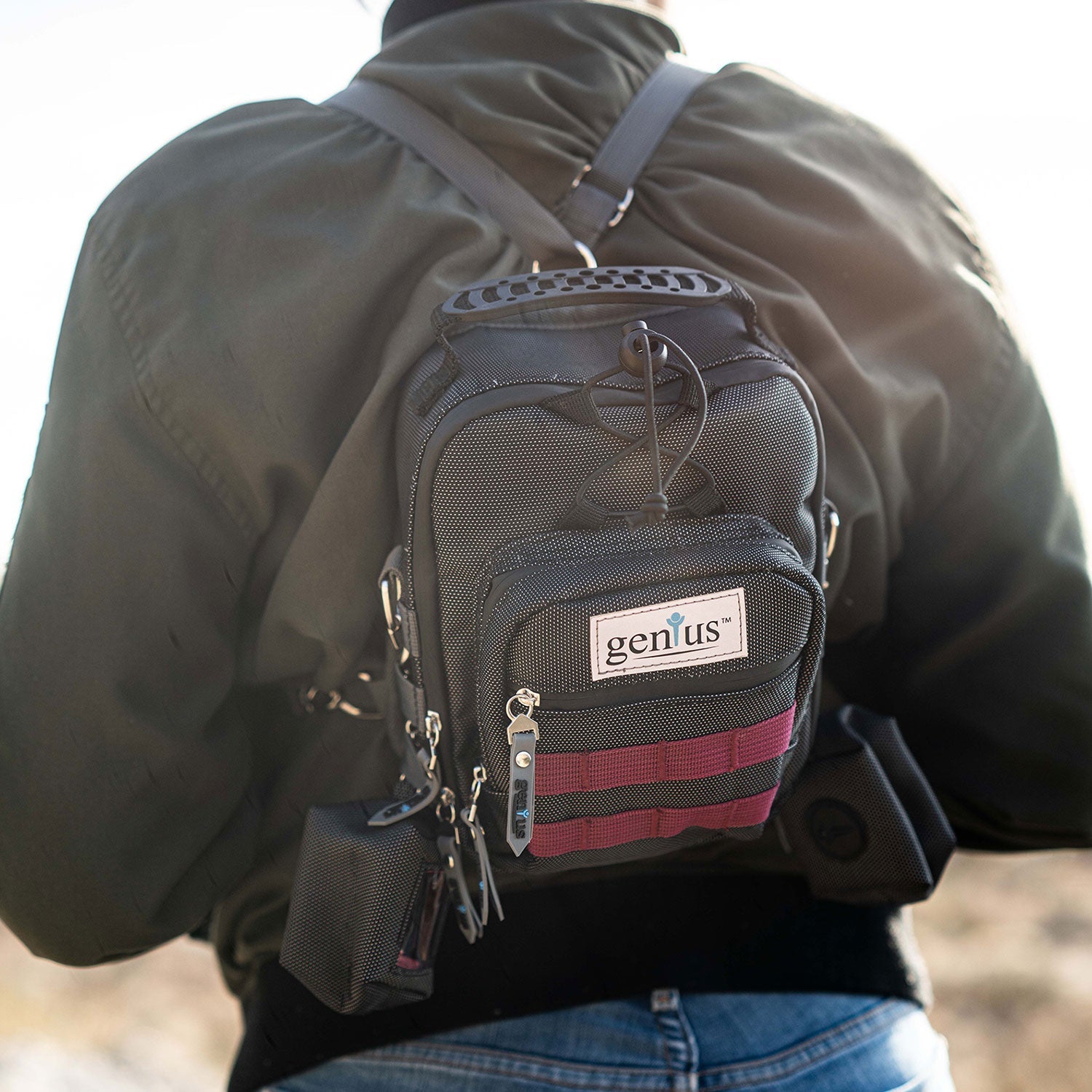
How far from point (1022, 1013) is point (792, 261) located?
2776 millimetres

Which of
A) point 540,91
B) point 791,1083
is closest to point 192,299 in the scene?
point 540,91

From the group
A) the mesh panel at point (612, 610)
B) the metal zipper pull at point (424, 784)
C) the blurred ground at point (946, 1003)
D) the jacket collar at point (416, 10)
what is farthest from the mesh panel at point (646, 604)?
the blurred ground at point (946, 1003)

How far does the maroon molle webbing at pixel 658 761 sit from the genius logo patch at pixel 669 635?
0.31 feet

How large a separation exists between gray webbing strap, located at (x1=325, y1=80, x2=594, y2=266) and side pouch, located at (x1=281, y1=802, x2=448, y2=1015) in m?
0.65

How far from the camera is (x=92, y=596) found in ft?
3.14

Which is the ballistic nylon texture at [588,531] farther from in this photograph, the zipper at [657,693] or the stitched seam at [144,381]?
the stitched seam at [144,381]

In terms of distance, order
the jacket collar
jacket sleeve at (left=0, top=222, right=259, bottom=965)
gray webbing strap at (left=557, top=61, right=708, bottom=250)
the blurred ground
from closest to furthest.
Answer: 1. jacket sleeve at (left=0, top=222, right=259, bottom=965)
2. gray webbing strap at (left=557, top=61, right=708, bottom=250)
3. the jacket collar
4. the blurred ground

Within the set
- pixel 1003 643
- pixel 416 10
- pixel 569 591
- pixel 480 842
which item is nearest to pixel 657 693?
pixel 569 591

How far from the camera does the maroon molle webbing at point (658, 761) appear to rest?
2.96ft

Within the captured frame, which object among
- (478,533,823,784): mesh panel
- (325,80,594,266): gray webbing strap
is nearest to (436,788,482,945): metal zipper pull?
(478,533,823,784): mesh panel

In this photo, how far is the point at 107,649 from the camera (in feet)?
3.16

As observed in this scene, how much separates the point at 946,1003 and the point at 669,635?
110 inches

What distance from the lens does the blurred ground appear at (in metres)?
2.64

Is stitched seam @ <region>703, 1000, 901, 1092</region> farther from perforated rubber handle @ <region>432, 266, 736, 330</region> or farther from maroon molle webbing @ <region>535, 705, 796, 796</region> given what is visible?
perforated rubber handle @ <region>432, 266, 736, 330</region>
